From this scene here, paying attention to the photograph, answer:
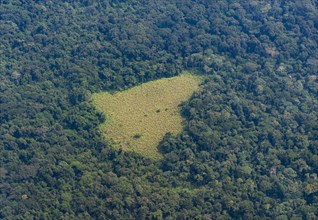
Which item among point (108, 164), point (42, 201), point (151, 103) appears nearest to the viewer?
point (42, 201)

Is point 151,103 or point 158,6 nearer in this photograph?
point 151,103

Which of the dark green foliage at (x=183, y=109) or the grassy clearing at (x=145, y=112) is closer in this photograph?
the dark green foliage at (x=183, y=109)

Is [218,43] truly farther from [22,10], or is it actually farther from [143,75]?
[22,10]

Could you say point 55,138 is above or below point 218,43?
below

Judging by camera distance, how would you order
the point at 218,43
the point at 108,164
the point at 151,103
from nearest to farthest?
the point at 108,164 < the point at 151,103 < the point at 218,43

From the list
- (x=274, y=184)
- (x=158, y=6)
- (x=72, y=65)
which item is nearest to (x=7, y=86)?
(x=72, y=65)
